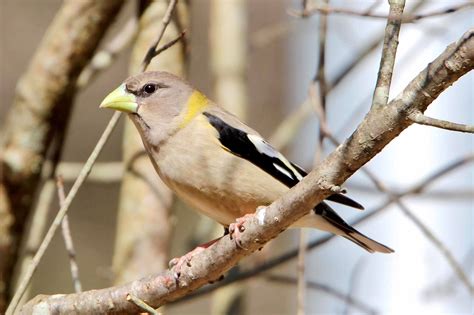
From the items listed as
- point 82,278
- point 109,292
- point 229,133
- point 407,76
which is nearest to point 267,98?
point 82,278

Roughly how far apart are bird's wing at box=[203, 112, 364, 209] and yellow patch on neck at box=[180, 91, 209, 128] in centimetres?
13

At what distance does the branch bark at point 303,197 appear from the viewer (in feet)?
7.14

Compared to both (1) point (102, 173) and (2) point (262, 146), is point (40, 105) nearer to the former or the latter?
(1) point (102, 173)

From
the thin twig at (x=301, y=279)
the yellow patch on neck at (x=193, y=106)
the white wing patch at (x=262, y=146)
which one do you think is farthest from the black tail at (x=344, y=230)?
the yellow patch on neck at (x=193, y=106)

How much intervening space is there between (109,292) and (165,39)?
5.03 feet

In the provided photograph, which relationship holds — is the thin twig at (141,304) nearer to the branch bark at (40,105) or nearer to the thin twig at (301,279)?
the thin twig at (301,279)

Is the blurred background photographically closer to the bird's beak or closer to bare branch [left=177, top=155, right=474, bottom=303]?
bare branch [left=177, top=155, right=474, bottom=303]

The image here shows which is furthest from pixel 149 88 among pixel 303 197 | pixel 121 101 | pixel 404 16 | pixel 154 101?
pixel 303 197

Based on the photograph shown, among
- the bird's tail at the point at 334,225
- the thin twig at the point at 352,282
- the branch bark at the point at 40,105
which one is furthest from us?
the branch bark at the point at 40,105

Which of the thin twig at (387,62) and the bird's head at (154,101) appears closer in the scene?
the thin twig at (387,62)

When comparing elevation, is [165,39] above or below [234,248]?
above

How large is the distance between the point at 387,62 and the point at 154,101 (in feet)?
5.34

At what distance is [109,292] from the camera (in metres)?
2.92

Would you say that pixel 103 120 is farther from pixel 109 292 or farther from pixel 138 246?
pixel 109 292
